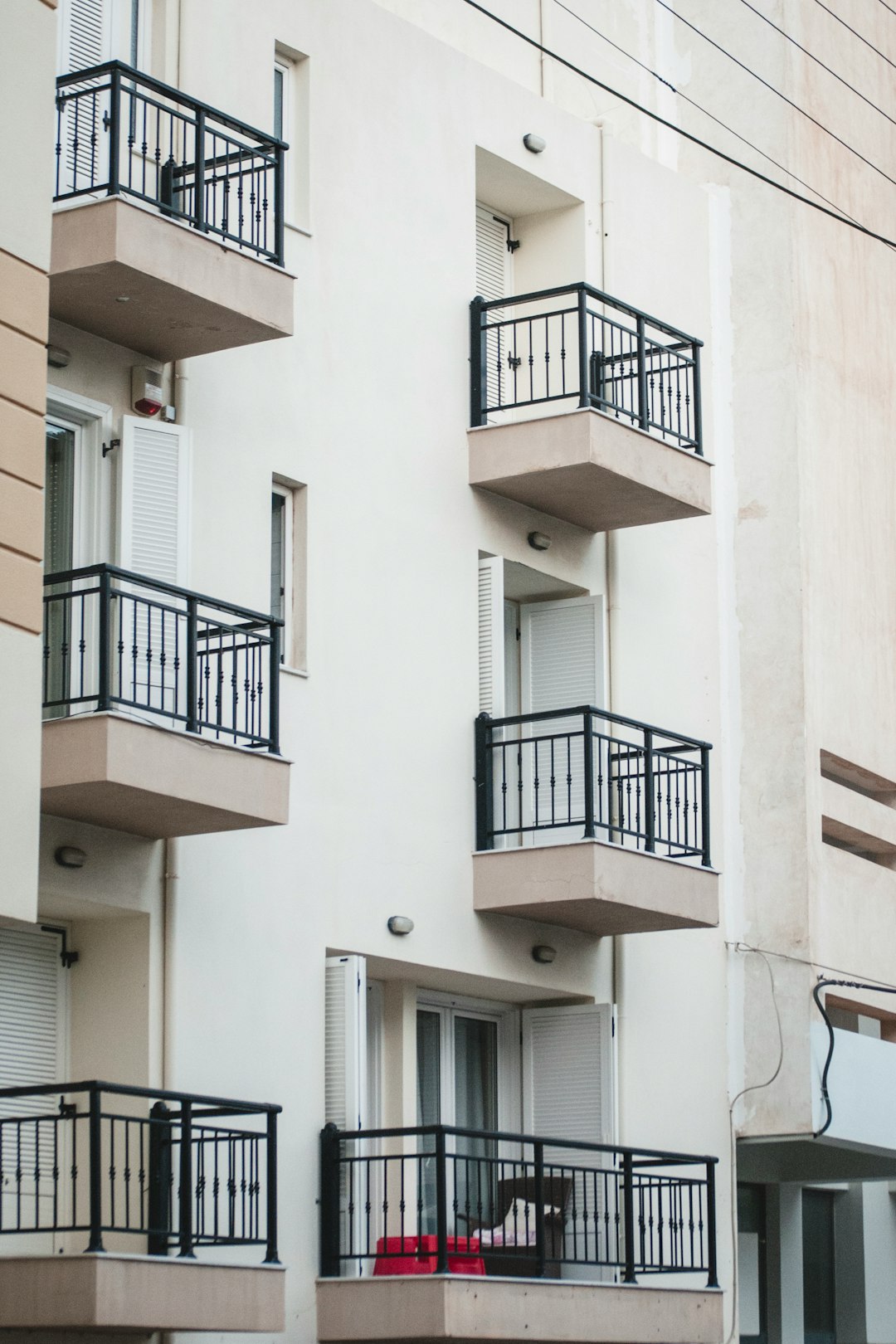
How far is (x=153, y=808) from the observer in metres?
15.2

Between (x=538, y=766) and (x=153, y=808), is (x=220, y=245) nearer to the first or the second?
(x=153, y=808)

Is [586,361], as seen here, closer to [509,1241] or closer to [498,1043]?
[498,1043]

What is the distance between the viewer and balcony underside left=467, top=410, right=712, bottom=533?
19516 mm

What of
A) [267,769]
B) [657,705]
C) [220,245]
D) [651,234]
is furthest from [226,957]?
[651,234]

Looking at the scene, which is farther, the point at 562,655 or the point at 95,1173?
the point at 562,655

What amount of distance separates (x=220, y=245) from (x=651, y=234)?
751cm

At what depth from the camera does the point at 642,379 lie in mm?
19922

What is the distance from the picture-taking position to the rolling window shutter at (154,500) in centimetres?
1611

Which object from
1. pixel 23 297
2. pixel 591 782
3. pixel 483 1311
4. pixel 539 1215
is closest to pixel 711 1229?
pixel 539 1215

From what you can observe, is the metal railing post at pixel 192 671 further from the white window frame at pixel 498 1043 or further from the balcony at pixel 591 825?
the white window frame at pixel 498 1043

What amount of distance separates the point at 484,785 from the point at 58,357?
526 centimetres

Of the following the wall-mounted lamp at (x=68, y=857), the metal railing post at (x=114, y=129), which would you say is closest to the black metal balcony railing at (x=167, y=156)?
the metal railing post at (x=114, y=129)

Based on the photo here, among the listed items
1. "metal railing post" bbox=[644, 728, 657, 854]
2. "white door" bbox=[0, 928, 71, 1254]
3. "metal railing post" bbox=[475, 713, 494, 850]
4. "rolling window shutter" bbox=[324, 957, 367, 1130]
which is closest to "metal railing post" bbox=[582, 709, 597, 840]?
"metal railing post" bbox=[644, 728, 657, 854]

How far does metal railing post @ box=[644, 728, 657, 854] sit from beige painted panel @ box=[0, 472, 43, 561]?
24.3 ft
